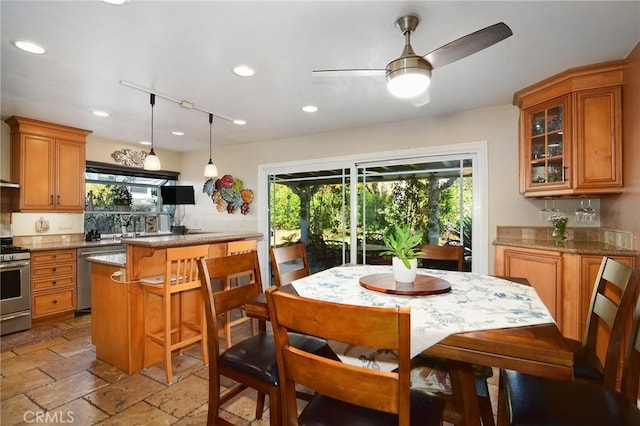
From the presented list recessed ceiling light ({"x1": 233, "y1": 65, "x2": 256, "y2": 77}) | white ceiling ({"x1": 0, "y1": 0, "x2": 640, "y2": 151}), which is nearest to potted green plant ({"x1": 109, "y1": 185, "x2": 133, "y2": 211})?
white ceiling ({"x1": 0, "y1": 0, "x2": 640, "y2": 151})

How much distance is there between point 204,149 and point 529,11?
191 inches

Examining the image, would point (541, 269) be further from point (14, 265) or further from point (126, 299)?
point (14, 265)

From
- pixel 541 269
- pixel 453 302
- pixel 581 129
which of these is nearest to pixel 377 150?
pixel 581 129

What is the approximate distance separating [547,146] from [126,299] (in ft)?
12.4

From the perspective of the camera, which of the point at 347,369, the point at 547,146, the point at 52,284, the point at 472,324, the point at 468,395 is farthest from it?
the point at 52,284

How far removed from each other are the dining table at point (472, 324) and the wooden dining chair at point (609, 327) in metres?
0.31

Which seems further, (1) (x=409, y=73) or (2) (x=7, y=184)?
(2) (x=7, y=184)

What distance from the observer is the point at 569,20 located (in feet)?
5.90

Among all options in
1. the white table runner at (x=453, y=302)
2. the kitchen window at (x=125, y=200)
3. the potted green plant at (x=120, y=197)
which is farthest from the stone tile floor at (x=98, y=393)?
the potted green plant at (x=120, y=197)

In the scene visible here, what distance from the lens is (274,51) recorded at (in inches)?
84.4

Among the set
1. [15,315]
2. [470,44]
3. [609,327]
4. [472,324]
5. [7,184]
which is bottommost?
[15,315]

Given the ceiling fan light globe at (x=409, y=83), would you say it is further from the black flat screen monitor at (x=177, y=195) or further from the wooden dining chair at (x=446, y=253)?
the black flat screen monitor at (x=177, y=195)

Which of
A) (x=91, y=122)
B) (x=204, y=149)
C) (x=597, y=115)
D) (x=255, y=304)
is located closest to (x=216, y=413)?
(x=255, y=304)

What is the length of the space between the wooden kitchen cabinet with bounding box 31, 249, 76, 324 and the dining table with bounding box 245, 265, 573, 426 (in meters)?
3.42
